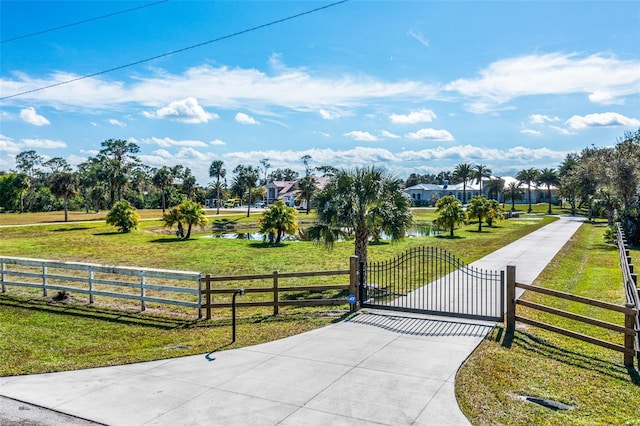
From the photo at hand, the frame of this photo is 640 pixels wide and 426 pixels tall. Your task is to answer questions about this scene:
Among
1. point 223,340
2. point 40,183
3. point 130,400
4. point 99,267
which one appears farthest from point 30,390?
point 40,183

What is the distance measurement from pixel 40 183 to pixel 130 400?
102518 millimetres

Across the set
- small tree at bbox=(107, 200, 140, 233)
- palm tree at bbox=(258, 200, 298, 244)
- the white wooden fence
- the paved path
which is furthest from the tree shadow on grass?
small tree at bbox=(107, 200, 140, 233)

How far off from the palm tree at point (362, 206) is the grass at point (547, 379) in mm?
5008

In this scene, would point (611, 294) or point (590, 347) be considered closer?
point (590, 347)

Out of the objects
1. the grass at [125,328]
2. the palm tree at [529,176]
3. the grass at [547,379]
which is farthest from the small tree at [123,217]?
the palm tree at [529,176]

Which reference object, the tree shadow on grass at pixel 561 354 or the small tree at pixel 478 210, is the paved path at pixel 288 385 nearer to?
the tree shadow on grass at pixel 561 354

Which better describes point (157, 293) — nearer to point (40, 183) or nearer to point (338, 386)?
point (338, 386)

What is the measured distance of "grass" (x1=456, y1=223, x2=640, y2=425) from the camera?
605 centimetres

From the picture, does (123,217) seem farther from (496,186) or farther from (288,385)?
(496,186)

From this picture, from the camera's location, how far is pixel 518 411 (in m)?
6.14

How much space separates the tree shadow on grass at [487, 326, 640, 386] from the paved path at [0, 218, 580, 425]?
0.54 metres

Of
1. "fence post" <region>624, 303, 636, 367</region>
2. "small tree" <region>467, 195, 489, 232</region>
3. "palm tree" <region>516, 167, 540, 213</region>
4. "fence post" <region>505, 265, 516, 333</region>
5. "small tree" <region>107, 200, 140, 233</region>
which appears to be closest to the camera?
"fence post" <region>624, 303, 636, 367</region>

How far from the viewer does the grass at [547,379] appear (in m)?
6.05

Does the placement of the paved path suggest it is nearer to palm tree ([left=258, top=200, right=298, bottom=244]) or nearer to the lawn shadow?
the lawn shadow
